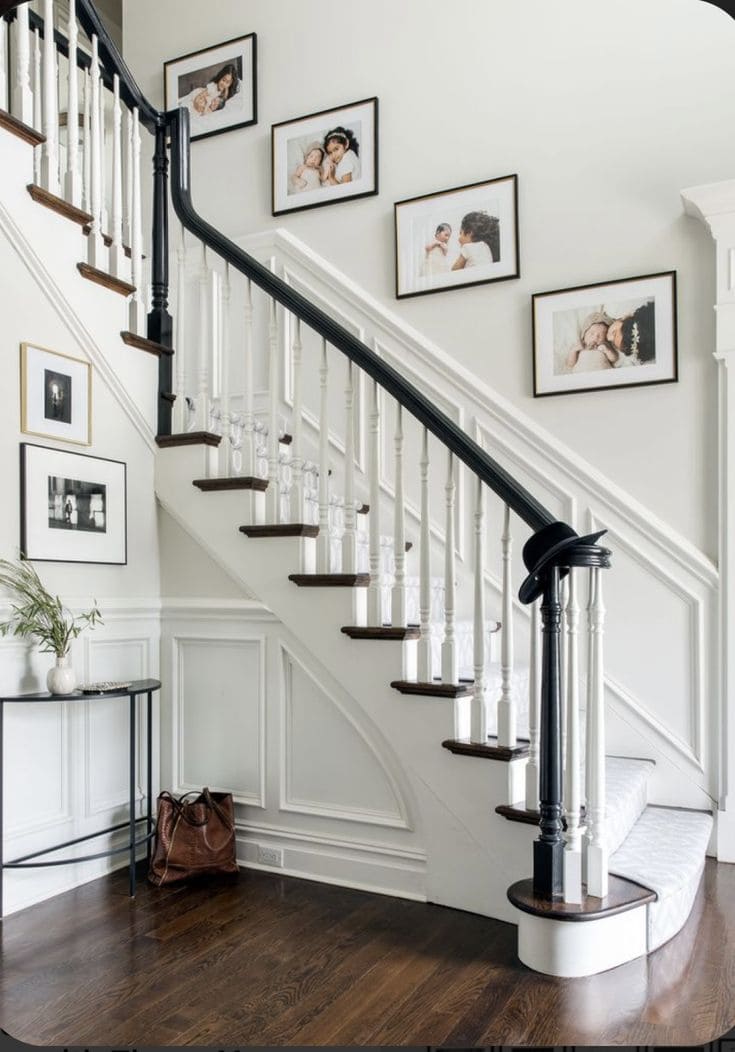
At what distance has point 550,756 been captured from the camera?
2477 mm

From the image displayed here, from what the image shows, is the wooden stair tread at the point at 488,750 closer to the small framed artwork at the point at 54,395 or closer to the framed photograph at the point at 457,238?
the small framed artwork at the point at 54,395

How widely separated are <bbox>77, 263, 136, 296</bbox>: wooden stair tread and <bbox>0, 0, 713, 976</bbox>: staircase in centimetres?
2

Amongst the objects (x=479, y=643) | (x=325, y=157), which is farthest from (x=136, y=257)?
(x=479, y=643)

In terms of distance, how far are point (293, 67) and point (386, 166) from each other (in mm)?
884

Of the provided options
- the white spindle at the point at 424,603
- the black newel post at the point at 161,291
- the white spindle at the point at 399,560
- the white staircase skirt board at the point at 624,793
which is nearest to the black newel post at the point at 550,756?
the white staircase skirt board at the point at 624,793

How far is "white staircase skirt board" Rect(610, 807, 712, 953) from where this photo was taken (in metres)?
2.57

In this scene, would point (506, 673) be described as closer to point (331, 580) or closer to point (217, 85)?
point (331, 580)

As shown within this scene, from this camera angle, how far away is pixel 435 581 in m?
3.91

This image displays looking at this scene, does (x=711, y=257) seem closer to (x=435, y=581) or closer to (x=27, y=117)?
(x=435, y=581)

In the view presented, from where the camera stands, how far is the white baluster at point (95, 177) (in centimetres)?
332

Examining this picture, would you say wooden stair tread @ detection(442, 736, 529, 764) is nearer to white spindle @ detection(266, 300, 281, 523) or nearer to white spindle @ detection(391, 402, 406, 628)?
white spindle @ detection(391, 402, 406, 628)

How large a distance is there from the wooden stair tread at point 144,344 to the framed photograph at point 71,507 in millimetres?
501

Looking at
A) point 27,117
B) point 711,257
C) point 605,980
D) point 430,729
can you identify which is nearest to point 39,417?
point 27,117

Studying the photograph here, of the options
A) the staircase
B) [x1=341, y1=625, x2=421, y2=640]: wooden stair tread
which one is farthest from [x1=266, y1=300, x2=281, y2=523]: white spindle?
[x1=341, y1=625, x2=421, y2=640]: wooden stair tread
